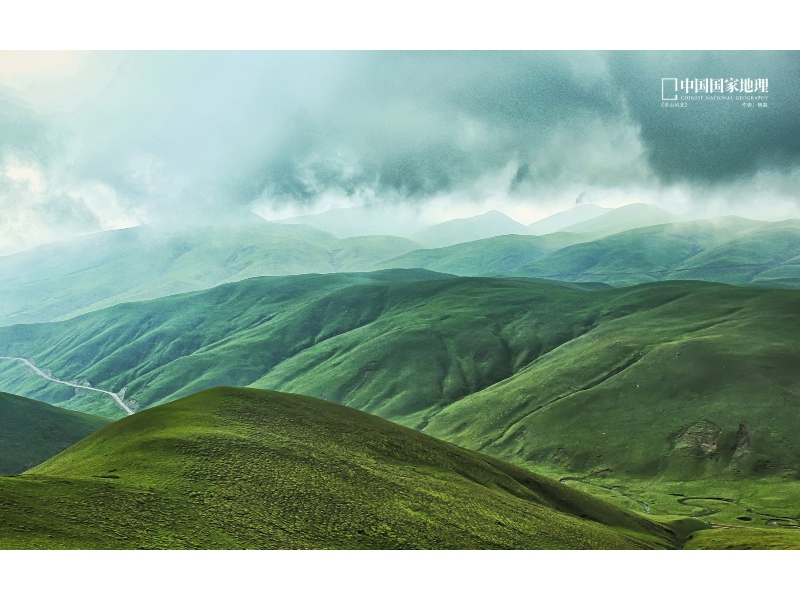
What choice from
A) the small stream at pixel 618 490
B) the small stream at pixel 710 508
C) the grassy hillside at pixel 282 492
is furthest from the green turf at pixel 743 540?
the small stream at pixel 618 490

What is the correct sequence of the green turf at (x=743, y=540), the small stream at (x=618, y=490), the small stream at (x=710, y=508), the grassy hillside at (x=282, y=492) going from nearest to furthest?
the grassy hillside at (x=282, y=492), the green turf at (x=743, y=540), the small stream at (x=710, y=508), the small stream at (x=618, y=490)

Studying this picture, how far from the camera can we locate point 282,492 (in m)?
75.6

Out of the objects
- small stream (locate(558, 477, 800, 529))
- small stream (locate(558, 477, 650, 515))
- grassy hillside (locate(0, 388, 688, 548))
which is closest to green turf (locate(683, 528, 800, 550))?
grassy hillside (locate(0, 388, 688, 548))

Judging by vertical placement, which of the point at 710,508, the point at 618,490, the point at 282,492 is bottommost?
the point at 618,490

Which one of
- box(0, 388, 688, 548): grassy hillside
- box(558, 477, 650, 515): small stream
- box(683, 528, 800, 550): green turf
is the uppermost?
box(0, 388, 688, 548): grassy hillside

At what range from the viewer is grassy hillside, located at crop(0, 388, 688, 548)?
62.4 meters

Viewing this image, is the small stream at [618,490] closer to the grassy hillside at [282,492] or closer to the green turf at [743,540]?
the green turf at [743,540]

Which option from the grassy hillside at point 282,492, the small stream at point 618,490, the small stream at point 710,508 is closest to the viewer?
the grassy hillside at point 282,492

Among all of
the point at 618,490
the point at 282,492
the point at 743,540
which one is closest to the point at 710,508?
the point at 618,490

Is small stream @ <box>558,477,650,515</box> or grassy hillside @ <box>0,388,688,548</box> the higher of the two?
grassy hillside @ <box>0,388,688,548</box>

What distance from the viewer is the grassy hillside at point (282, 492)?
62.4m

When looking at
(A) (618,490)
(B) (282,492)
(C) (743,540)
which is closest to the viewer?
(B) (282,492)

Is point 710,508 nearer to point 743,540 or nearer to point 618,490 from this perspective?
point 618,490

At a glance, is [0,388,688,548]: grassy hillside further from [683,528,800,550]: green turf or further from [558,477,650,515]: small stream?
[558,477,650,515]: small stream
